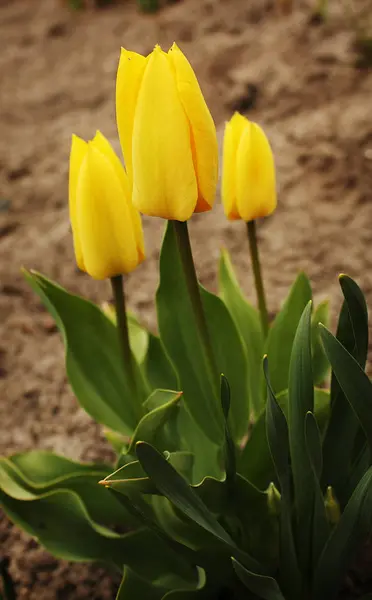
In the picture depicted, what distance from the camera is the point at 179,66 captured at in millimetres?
817

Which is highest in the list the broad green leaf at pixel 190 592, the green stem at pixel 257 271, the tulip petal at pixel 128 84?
the tulip petal at pixel 128 84

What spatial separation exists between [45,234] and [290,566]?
157 centimetres

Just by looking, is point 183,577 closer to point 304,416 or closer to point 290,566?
point 290,566

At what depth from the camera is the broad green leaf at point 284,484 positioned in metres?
0.94

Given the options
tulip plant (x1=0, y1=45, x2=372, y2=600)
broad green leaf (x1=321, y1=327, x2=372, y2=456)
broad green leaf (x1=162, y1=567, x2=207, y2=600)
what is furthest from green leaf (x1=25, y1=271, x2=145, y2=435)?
broad green leaf (x1=321, y1=327, x2=372, y2=456)

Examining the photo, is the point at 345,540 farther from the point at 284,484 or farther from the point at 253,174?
the point at 253,174

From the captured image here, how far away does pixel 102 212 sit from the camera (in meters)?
0.93

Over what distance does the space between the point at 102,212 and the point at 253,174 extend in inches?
9.7

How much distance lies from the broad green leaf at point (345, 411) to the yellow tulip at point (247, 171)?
20 cm

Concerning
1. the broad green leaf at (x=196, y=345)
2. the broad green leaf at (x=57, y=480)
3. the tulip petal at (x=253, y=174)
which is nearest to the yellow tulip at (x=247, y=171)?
the tulip petal at (x=253, y=174)

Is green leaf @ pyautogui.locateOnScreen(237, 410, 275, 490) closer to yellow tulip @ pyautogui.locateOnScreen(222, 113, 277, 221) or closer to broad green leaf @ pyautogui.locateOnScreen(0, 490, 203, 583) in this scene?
broad green leaf @ pyautogui.locateOnScreen(0, 490, 203, 583)

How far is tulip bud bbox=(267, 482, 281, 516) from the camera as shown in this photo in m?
1.06

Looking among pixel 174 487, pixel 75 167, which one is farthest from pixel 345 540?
pixel 75 167

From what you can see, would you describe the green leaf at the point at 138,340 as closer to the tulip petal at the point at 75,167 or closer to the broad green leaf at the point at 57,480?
the broad green leaf at the point at 57,480
